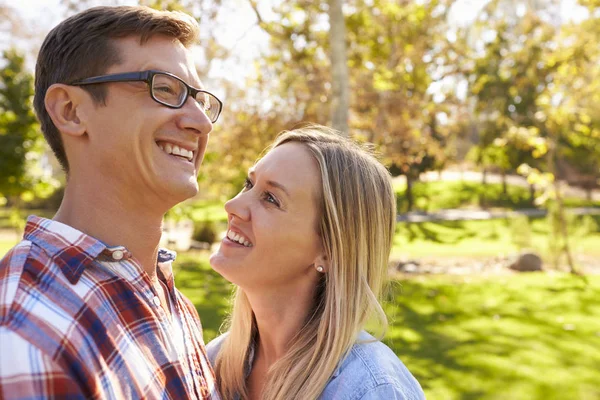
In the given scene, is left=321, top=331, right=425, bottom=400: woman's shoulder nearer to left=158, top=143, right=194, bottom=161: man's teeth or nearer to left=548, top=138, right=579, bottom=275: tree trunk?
left=158, top=143, right=194, bottom=161: man's teeth

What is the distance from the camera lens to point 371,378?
2.07 metres

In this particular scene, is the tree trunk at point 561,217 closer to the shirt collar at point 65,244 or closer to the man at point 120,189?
the man at point 120,189

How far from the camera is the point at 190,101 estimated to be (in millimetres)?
1917

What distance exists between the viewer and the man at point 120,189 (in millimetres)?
1507

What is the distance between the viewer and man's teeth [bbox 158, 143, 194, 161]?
1.89 metres

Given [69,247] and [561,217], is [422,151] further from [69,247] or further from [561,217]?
[69,247]

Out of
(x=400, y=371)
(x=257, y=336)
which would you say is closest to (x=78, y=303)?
(x=400, y=371)

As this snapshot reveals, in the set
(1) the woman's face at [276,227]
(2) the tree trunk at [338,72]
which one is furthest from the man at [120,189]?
(2) the tree trunk at [338,72]

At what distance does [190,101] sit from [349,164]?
0.85m

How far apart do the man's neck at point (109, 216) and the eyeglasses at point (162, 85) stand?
0.33 metres

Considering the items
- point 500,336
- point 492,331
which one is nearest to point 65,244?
point 500,336

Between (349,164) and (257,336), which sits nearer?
(349,164)

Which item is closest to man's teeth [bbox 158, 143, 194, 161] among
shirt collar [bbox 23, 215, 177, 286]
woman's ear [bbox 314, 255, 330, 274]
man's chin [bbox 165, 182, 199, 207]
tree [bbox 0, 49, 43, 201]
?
man's chin [bbox 165, 182, 199, 207]

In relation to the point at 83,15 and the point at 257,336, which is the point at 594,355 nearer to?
the point at 257,336
